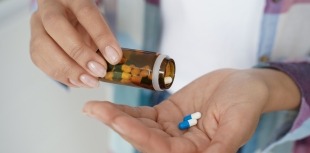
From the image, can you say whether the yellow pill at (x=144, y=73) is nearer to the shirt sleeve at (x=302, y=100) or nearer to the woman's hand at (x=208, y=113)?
the woman's hand at (x=208, y=113)

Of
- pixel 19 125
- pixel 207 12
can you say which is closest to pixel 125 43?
pixel 207 12

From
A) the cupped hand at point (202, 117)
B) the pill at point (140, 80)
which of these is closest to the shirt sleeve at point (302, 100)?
the cupped hand at point (202, 117)

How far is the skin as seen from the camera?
0.41m

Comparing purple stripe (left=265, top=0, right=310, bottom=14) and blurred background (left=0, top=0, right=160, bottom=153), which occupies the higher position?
purple stripe (left=265, top=0, right=310, bottom=14)

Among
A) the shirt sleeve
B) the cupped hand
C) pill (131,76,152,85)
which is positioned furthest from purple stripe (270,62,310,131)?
pill (131,76,152,85)

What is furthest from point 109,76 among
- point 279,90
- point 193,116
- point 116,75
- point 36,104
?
point 36,104

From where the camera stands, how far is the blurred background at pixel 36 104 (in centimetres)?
91

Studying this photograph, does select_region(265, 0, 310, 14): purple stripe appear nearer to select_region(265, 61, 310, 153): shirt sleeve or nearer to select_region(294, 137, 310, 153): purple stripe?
select_region(265, 61, 310, 153): shirt sleeve

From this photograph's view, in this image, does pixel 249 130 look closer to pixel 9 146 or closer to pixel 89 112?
pixel 89 112

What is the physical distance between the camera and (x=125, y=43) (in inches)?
28.9

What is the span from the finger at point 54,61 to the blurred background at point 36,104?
205 millimetres

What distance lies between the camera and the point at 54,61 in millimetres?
532

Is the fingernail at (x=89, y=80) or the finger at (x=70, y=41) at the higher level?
the finger at (x=70, y=41)

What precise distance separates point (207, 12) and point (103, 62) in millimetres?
242
